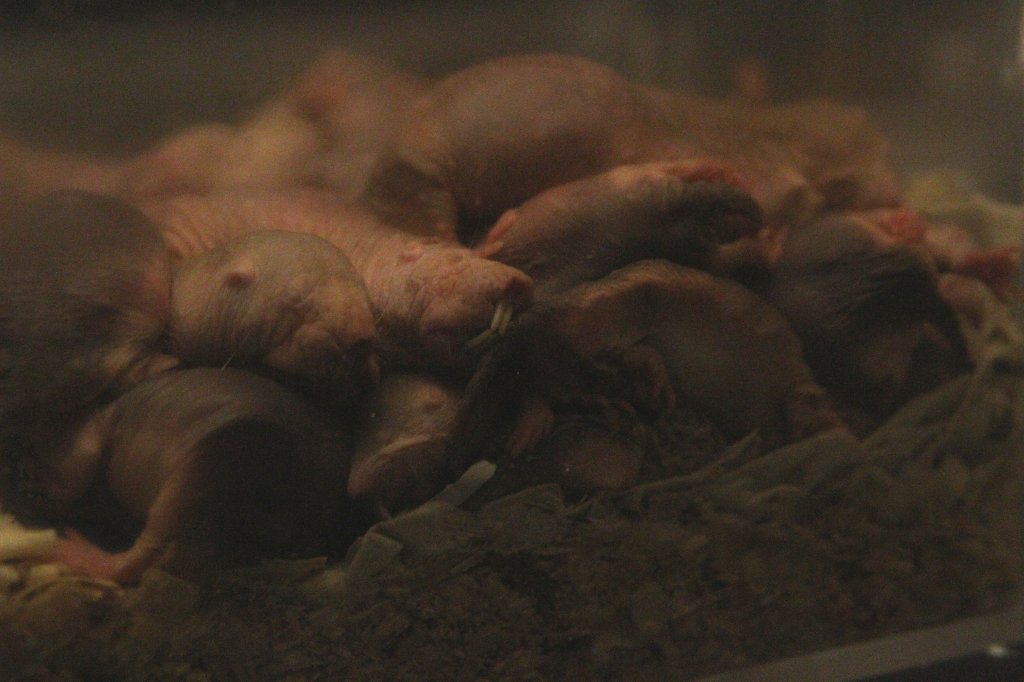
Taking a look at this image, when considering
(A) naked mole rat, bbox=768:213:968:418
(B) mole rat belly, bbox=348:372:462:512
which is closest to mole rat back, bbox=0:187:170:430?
(B) mole rat belly, bbox=348:372:462:512

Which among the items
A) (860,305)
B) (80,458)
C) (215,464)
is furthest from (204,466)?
(860,305)

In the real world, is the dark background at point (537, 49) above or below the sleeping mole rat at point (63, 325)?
above

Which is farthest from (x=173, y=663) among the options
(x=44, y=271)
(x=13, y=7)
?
(x=13, y=7)

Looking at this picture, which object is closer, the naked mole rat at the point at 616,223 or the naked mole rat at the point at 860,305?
the naked mole rat at the point at 616,223

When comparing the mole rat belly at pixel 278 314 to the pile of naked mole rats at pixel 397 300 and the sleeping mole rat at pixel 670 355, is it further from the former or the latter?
the sleeping mole rat at pixel 670 355

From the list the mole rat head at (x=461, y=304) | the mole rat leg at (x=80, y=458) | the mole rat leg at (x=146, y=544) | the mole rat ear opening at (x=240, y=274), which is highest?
the mole rat ear opening at (x=240, y=274)

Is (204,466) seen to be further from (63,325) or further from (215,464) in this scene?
(63,325)

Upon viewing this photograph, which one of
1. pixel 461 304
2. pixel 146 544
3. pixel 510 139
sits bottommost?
pixel 146 544

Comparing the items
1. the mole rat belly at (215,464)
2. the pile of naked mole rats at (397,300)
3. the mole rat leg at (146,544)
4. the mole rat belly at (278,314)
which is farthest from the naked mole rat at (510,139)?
the mole rat leg at (146,544)
